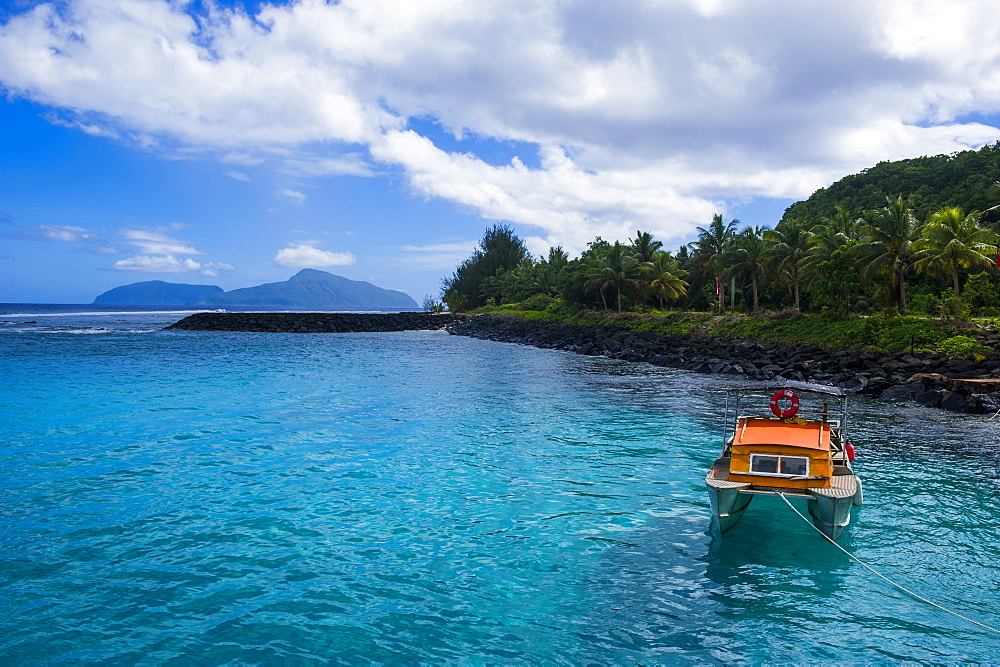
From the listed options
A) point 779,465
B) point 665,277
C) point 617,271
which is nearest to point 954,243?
point 779,465

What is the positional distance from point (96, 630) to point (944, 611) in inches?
423

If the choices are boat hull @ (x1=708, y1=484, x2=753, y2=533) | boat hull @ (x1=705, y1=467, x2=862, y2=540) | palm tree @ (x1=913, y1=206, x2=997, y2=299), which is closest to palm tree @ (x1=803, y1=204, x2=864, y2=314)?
palm tree @ (x1=913, y1=206, x2=997, y2=299)

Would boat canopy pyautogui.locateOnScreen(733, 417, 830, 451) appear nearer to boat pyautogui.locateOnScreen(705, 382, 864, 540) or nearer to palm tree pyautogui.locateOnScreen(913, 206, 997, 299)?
boat pyautogui.locateOnScreen(705, 382, 864, 540)

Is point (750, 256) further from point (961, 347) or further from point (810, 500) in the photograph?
point (810, 500)

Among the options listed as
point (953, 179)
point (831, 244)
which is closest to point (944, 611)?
point (831, 244)

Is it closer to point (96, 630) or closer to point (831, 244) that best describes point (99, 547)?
point (96, 630)

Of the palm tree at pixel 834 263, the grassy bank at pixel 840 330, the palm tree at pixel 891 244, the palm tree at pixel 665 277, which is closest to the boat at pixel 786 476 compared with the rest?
the grassy bank at pixel 840 330

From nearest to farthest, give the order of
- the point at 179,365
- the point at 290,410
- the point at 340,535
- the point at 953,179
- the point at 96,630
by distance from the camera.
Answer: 1. the point at 96,630
2. the point at 340,535
3. the point at 290,410
4. the point at 179,365
5. the point at 953,179

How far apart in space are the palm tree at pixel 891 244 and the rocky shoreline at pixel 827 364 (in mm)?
6271

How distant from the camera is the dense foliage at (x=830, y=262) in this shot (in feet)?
110

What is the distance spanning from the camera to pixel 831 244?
38188 millimetres

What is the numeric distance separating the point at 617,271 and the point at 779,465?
52535 millimetres

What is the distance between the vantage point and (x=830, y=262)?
36.8m

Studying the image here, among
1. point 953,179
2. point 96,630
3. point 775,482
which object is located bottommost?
point 96,630
